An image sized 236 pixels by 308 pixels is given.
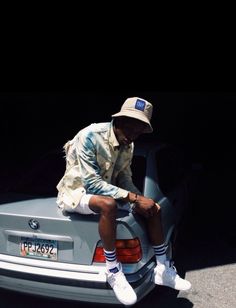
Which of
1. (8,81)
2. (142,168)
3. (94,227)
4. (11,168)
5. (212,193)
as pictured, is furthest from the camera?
(8,81)

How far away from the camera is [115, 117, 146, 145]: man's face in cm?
316

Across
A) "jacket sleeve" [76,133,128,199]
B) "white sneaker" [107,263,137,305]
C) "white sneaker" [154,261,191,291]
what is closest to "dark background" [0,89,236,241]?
"white sneaker" [154,261,191,291]

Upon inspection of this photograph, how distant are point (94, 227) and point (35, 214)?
48cm

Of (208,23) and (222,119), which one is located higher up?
(208,23)

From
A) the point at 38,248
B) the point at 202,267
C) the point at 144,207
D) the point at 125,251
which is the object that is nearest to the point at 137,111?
the point at 144,207

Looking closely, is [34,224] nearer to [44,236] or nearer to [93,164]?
[44,236]

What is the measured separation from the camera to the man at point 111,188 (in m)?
2.90

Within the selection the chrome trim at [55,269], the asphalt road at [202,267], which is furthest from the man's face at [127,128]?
the asphalt road at [202,267]

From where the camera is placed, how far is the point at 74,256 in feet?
9.94

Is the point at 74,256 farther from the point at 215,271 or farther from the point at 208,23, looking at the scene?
the point at 208,23

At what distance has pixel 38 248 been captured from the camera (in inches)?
122

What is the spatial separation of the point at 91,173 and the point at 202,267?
6.70 feet

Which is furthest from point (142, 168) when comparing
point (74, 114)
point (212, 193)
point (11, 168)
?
point (74, 114)

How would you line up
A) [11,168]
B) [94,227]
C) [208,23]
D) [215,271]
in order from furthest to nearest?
[208,23], [11,168], [215,271], [94,227]
